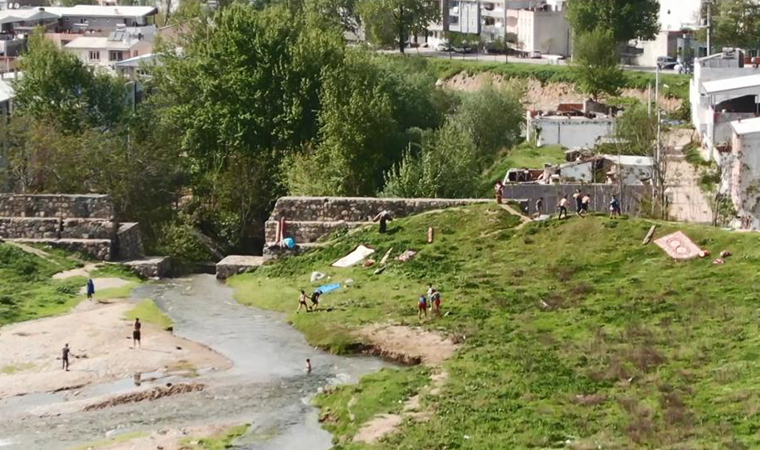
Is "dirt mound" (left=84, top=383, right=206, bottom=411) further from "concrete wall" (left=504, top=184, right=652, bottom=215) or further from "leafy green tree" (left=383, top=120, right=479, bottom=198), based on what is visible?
"leafy green tree" (left=383, top=120, right=479, bottom=198)

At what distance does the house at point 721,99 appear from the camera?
7338 centimetres

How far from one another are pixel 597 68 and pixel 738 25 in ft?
43.2

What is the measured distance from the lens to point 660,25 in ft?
421

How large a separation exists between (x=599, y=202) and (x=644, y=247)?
429 inches

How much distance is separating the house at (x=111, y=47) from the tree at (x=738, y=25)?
40.3 m

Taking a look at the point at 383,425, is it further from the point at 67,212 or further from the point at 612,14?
the point at 612,14

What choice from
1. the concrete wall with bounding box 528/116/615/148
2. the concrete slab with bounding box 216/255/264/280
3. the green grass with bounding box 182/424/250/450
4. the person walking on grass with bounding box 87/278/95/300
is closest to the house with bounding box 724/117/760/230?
the concrete slab with bounding box 216/255/264/280

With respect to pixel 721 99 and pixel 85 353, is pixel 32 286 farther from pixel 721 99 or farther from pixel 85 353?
pixel 721 99

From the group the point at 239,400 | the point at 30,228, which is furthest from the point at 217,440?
the point at 30,228

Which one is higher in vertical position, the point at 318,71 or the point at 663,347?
the point at 318,71

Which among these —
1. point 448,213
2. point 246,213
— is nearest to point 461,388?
point 448,213

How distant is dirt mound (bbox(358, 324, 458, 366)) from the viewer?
40781 millimetres

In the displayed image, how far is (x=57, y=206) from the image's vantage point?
184 ft

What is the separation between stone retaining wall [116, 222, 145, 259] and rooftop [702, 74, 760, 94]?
101 ft
